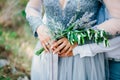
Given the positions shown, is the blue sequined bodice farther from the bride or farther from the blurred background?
the blurred background

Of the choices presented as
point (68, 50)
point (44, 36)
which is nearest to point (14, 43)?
point (44, 36)

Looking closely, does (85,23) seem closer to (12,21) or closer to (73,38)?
(73,38)

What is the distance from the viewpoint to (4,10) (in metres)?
4.66

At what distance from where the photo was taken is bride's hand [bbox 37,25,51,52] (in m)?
1.91

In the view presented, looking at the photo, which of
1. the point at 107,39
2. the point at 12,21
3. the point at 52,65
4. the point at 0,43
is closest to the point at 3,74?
the point at 0,43

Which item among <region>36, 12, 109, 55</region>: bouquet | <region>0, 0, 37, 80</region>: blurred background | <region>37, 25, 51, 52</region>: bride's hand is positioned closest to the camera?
<region>36, 12, 109, 55</region>: bouquet

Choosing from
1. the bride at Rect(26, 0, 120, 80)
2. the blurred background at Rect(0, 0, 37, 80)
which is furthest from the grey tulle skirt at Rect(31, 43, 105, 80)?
the blurred background at Rect(0, 0, 37, 80)

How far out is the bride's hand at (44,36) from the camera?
191 centimetres

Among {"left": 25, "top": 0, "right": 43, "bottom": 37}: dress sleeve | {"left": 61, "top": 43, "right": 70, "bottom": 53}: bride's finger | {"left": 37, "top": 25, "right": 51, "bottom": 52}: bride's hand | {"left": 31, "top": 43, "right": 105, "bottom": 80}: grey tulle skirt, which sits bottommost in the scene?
{"left": 31, "top": 43, "right": 105, "bottom": 80}: grey tulle skirt

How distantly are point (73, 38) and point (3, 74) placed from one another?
7.17 ft

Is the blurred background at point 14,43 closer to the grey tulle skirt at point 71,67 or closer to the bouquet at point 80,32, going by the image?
the grey tulle skirt at point 71,67

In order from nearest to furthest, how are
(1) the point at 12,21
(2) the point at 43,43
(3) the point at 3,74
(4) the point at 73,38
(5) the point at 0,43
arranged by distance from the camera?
(4) the point at 73,38 < (2) the point at 43,43 < (3) the point at 3,74 < (5) the point at 0,43 < (1) the point at 12,21

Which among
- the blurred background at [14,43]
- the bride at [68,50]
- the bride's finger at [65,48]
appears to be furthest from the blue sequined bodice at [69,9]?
the blurred background at [14,43]

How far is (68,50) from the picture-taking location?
185 cm
